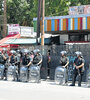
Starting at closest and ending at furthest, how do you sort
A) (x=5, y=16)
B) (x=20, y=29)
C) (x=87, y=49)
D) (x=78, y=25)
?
(x=87, y=49) → (x=78, y=25) → (x=20, y=29) → (x=5, y=16)

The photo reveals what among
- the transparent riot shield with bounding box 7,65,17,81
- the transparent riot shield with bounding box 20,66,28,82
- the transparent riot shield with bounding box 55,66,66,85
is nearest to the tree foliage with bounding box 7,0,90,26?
the transparent riot shield with bounding box 7,65,17,81

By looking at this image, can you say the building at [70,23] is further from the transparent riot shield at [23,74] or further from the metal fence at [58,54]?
the transparent riot shield at [23,74]

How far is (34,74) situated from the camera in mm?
16078

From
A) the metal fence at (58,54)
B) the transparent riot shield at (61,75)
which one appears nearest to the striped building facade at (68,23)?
the metal fence at (58,54)

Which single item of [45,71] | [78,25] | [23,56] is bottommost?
[45,71]

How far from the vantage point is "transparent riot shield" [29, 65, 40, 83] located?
1600cm

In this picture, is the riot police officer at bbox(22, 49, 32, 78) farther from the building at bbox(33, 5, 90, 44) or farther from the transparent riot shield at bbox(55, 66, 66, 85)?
the building at bbox(33, 5, 90, 44)

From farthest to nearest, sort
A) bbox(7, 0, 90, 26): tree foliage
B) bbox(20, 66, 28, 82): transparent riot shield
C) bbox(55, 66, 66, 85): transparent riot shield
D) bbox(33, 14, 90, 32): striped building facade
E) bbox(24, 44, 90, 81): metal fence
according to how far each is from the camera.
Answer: bbox(7, 0, 90, 26): tree foliage
bbox(33, 14, 90, 32): striped building facade
bbox(24, 44, 90, 81): metal fence
bbox(20, 66, 28, 82): transparent riot shield
bbox(55, 66, 66, 85): transparent riot shield

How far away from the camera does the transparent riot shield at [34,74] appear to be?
16000mm

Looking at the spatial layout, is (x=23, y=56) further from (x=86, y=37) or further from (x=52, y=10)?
(x=52, y=10)

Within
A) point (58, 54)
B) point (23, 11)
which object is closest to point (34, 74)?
point (58, 54)

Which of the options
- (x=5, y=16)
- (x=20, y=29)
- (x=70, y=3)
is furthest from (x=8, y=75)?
(x=5, y=16)

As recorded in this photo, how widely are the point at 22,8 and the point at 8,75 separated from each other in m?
22.3

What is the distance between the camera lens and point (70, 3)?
33.1 m
